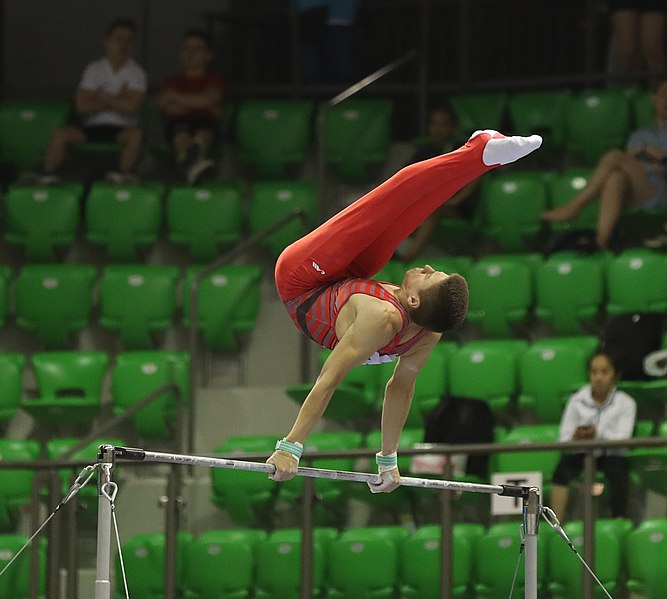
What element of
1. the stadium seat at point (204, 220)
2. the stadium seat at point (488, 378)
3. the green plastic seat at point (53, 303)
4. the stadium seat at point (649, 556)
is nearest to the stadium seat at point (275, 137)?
the stadium seat at point (204, 220)

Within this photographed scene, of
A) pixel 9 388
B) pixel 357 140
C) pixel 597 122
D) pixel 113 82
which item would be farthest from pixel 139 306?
pixel 597 122

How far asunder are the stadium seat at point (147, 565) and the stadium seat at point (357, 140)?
3.19 m

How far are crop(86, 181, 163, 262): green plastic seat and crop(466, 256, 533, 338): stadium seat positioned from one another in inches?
79.1

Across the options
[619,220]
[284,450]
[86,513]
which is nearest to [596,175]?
[619,220]

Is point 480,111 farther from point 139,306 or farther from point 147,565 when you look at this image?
point 147,565

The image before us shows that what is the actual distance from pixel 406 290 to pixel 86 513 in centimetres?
245

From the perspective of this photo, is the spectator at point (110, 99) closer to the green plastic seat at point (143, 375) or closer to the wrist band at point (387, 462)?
the green plastic seat at point (143, 375)

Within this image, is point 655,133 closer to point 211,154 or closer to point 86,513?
point 211,154

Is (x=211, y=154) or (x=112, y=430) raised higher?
(x=211, y=154)

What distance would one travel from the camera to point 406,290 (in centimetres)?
480

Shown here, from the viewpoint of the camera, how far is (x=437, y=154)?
873 centimetres

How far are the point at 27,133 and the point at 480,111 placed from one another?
289 centimetres

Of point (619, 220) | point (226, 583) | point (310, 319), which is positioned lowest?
point (226, 583)

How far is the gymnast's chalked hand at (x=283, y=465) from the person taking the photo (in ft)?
15.1
